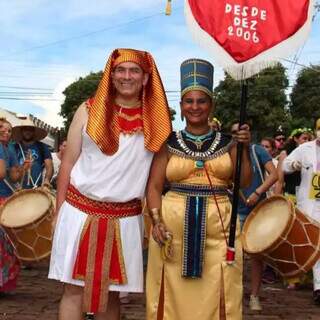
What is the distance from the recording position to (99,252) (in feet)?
12.8

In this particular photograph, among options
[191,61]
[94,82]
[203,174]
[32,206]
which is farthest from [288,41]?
[94,82]

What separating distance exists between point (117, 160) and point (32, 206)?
112 inches

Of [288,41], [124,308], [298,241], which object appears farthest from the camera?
[124,308]

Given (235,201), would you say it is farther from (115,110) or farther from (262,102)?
(262,102)

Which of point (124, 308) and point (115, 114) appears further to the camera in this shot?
point (124, 308)

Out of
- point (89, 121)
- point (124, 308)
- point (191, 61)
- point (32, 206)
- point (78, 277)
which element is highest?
point (191, 61)

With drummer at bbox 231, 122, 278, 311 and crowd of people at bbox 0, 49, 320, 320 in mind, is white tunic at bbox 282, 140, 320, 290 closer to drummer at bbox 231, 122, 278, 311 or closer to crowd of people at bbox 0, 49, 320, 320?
drummer at bbox 231, 122, 278, 311

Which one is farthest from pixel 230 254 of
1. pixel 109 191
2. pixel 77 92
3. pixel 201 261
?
pixel 77 92

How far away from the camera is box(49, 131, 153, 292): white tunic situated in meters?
3.84

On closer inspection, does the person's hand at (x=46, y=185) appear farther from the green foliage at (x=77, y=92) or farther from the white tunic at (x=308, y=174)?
the green foliage at (x=77, y=92)

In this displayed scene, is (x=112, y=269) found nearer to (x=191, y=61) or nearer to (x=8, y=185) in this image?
(x=191, y=61)

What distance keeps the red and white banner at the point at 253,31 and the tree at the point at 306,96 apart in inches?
1911

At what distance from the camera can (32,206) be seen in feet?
21.3

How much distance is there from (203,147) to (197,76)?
423 mm
